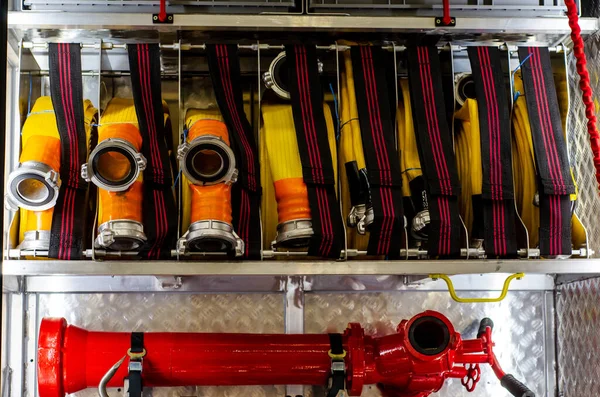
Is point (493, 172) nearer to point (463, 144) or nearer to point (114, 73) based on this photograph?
point (463, 144)

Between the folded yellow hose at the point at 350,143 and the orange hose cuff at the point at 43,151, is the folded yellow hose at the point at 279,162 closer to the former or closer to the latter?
the folded yellow hose at the point at 350,143

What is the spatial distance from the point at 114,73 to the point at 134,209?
3.14ft

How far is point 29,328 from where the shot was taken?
11.9ft

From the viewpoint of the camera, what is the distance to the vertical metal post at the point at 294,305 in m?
3.70

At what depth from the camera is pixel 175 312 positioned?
369 cm

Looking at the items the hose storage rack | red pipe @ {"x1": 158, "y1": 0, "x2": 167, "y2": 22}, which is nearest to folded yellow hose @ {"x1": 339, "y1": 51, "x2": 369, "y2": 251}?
the hose storage rack

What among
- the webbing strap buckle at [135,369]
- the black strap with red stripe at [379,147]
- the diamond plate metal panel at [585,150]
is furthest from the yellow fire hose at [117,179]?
the diamond plate metal panel at [585,150]

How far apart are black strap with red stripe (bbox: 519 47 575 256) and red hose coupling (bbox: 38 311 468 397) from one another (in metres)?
0.61

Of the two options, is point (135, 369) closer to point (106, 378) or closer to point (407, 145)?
point (106, 378)

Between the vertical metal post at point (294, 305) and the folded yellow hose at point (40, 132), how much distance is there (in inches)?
47.0

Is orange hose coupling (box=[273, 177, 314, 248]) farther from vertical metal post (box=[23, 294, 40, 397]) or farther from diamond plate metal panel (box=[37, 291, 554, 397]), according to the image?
vertical metal post (box=[23, 294, 40, 397])

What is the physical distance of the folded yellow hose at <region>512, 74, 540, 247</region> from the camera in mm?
3396

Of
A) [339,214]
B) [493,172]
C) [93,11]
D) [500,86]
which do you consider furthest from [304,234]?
[93,11]

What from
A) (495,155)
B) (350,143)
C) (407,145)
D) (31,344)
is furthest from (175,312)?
(495,155)
